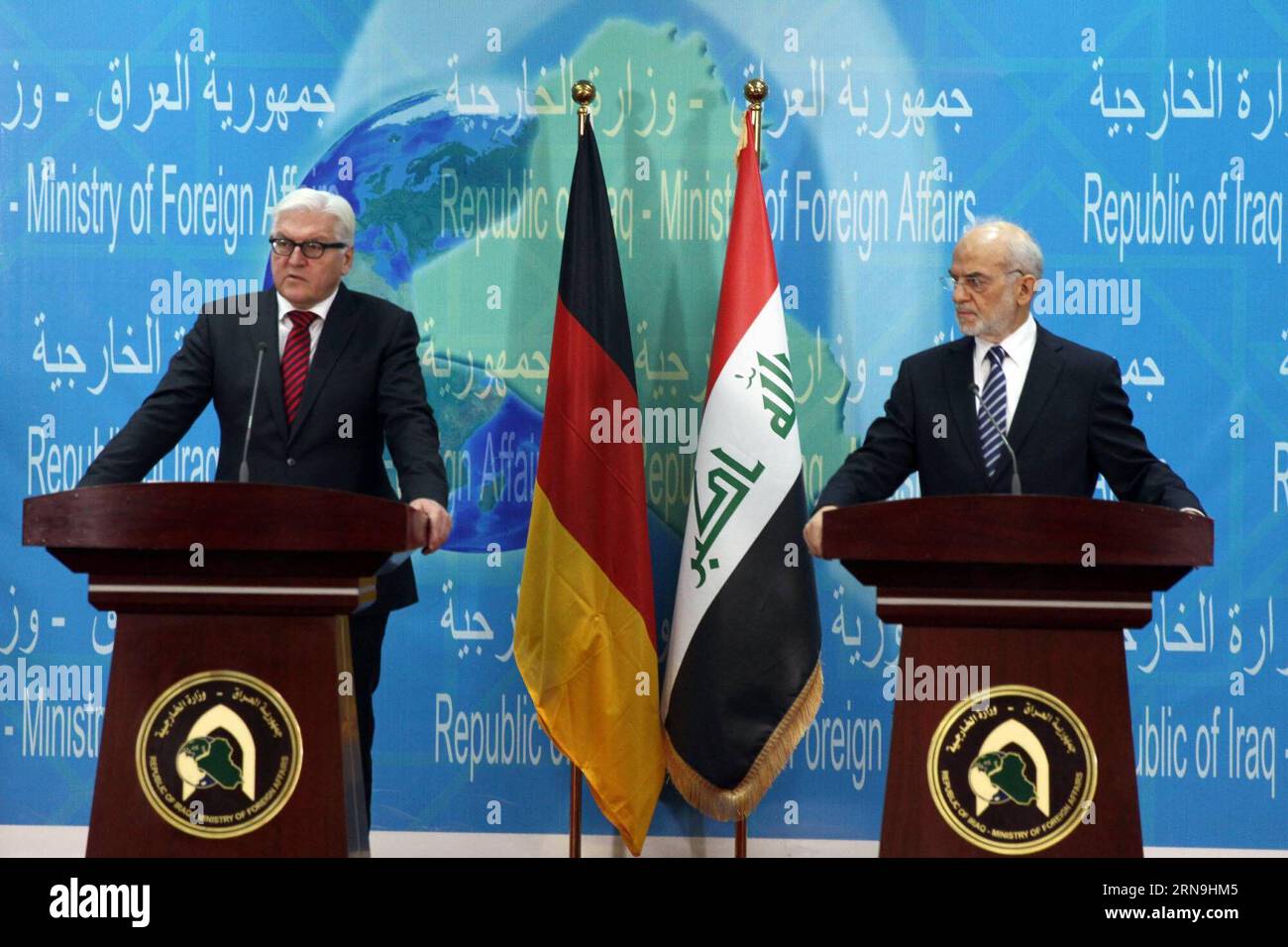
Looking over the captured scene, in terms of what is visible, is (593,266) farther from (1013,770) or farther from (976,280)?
(1013,770)

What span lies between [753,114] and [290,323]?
61.7 inches

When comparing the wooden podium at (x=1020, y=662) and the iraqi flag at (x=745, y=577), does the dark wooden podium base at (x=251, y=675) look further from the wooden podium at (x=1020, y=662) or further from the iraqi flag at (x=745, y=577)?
the iraqi flag at (x=745, y=577)

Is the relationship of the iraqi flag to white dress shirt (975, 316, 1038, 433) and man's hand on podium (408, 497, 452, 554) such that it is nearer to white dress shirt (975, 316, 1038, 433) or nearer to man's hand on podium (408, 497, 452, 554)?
white dress shirt (975, 316, 1038, 433)

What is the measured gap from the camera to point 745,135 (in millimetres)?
4191

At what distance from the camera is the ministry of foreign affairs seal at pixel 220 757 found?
2561mm

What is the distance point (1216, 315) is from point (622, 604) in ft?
6.86

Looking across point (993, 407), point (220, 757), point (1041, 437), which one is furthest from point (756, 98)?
point (220, 757)

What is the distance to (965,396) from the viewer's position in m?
3.36

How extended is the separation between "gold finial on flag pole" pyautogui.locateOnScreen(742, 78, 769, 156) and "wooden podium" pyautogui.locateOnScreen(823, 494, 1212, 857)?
1.88 meters

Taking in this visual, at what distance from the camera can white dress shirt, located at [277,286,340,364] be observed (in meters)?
3.44
